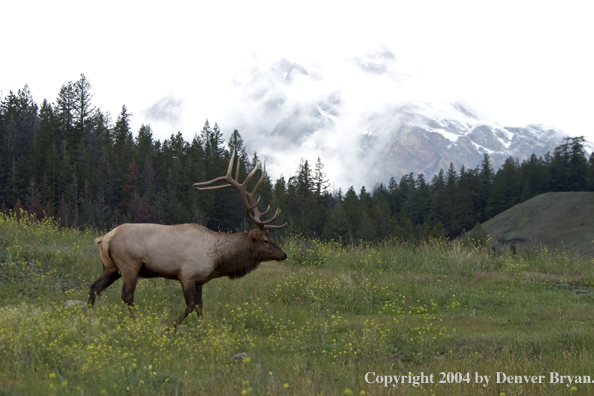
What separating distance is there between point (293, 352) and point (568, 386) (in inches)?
128

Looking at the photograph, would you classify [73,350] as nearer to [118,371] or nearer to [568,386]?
[118,371]

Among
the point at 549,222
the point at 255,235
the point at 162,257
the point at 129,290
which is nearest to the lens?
the point at 129,290

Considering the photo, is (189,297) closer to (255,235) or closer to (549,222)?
(255,235)

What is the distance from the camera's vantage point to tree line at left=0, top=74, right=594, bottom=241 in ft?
229

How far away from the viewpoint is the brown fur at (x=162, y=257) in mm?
8477

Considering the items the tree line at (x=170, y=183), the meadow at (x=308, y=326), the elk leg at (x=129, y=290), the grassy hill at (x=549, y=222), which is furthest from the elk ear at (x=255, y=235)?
the grassy hill at (x=549, y=222)

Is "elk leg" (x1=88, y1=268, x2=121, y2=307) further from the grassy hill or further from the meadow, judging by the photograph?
the grassy hill

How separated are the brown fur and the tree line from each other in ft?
159

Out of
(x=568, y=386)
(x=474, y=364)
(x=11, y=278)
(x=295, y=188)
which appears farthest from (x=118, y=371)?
(x=295, y=188)

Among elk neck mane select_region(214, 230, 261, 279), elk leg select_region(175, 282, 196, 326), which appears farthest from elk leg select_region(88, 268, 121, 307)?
elk neck mane select_region(214, 230, 261, 279)

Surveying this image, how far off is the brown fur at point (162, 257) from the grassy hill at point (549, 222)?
175 ft

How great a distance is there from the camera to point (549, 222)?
63.8m

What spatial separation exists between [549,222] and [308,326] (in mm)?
61928

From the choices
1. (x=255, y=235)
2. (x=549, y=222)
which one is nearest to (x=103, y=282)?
(x=255, y=235)
